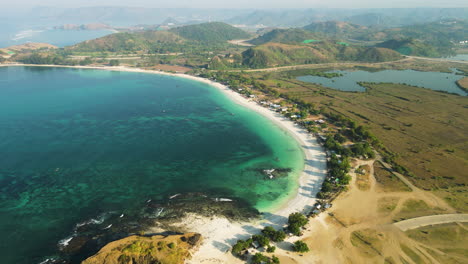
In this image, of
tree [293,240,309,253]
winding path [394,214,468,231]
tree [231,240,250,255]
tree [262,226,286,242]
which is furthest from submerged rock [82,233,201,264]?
winding path [394,214,468,231]

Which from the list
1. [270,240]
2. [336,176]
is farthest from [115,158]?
[336,176]

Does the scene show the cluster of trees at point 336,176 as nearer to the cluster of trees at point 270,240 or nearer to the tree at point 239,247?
the cluster of trees at point 270,240

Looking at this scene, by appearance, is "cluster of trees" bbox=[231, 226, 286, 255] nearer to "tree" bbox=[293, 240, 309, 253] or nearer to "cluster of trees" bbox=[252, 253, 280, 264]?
"cluster of trees" bbox=[252, 253, 280, 264]

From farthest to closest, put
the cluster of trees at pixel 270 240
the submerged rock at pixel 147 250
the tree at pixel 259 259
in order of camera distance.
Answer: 1. the cluster of trees at pixel 270 240
2. the tree at pixel 259 259
3. the submerged rock at pixel 147 250

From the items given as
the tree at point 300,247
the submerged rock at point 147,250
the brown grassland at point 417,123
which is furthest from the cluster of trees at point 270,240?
the brown grassland at point 417,123

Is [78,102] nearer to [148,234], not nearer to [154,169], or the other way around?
[154,169]

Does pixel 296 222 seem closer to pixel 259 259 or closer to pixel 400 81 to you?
pixel 259 259
